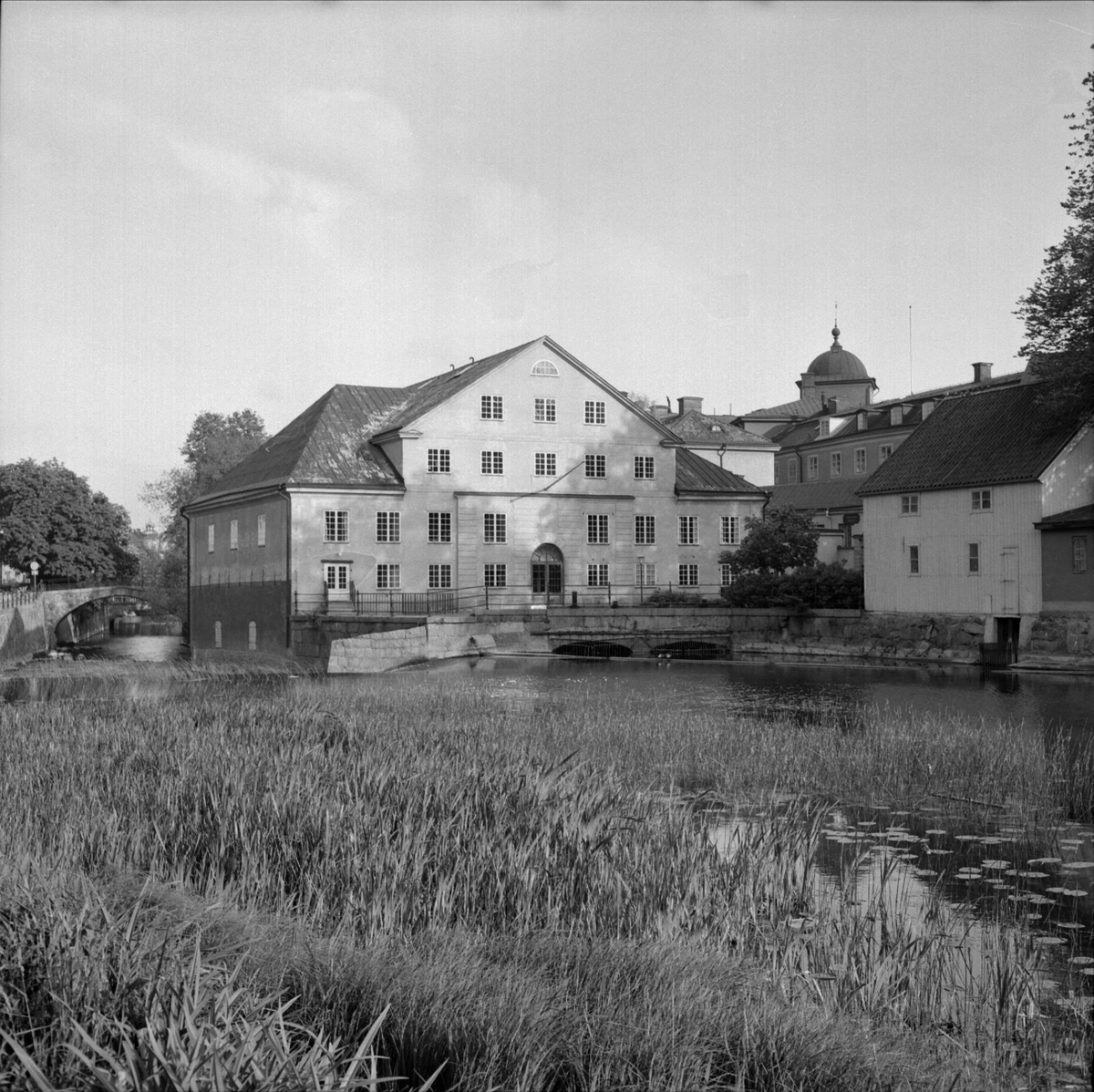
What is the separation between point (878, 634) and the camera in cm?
4550

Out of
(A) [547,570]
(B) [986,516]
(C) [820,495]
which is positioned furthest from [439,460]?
(C) [820,495]

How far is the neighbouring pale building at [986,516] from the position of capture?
41.0 meters

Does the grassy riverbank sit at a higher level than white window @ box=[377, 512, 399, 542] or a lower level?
lower

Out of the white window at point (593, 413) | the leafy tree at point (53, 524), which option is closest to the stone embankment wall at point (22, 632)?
the white window at point (593, 413)

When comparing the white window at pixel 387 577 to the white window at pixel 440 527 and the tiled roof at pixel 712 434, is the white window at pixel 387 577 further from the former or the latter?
the tiled roof at pixel 712 434

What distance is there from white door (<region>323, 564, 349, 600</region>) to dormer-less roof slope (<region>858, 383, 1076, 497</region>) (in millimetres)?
20164

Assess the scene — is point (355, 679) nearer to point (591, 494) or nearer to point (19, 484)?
point (591, 494)

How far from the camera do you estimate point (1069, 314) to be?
134 ft

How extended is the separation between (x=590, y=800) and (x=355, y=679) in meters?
25.0

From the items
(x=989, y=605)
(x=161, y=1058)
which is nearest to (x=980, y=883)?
(x=161, y=1058)

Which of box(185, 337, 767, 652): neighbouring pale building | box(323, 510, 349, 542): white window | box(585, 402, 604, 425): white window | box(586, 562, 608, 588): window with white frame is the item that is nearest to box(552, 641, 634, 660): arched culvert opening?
box(185, 337, 767, 652): neighbouring pale building

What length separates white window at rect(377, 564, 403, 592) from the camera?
168 ft

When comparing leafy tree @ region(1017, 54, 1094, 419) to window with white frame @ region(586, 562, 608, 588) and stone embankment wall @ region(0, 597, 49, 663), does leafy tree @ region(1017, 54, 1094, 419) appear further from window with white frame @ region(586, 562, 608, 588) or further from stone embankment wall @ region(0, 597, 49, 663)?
stone embankment wall @ region(0, 597, 49, 663)

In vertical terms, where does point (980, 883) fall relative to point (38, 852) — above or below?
below
